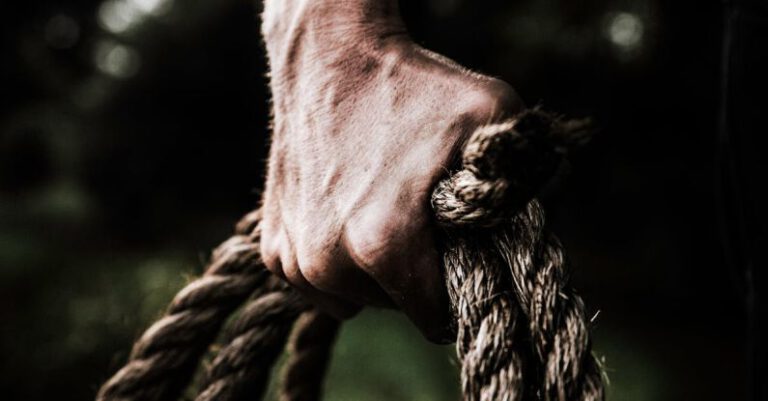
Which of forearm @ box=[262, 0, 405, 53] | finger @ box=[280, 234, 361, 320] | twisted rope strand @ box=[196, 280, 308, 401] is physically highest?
forearm @ box=[262, 0, 405, 53]

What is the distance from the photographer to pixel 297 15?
28.9 inches

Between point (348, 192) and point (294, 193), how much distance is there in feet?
0.23

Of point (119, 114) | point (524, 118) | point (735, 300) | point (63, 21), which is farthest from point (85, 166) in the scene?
point (524, 118)

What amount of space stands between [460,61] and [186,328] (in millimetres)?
2660

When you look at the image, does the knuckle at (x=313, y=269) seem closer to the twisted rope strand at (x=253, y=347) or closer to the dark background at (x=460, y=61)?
the twisted rope strand at (x=253, y=347)

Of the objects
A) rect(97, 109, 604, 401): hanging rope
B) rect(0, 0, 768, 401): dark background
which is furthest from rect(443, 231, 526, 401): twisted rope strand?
rect(0, 0, 768, 401): dark background

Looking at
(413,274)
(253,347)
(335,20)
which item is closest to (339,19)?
(335,20)

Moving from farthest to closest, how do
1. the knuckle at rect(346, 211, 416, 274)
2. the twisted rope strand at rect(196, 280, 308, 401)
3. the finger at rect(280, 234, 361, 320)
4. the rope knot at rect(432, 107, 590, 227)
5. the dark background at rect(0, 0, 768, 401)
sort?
the dark background at rect(0, 0, 768, 401) → the twisted rope strand at rect(196, 280, 308, 401) → the finger at rect(280, 234, 361, 320) → the knuckle at rect(346, 211, 416, 274) → the rope knot at rect(432, 107, 590, 227)

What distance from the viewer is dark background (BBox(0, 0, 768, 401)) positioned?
336cm

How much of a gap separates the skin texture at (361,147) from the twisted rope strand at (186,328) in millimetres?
127

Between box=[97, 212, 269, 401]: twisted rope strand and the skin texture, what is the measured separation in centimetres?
13

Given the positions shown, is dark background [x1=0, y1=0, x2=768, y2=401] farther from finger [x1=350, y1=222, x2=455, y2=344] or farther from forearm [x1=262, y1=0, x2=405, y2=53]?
finger [x1=350, y1=222, x2=455, y2=344]

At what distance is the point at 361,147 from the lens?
657mm

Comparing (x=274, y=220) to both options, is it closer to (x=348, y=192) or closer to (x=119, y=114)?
(x=348, y=192)
